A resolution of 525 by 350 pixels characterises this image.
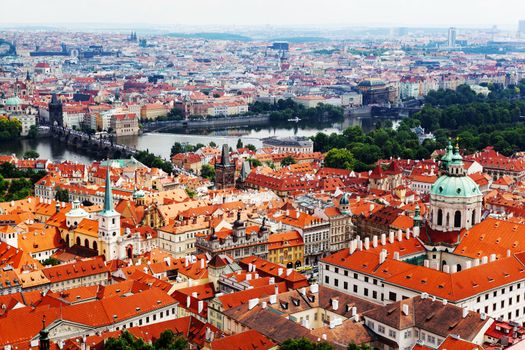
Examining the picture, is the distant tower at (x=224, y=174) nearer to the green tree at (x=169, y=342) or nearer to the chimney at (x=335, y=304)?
the chimney at (x=335, y=304)

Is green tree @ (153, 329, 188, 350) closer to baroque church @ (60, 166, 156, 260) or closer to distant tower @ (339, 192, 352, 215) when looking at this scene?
baroque church @ (60, 166, 156, 260)

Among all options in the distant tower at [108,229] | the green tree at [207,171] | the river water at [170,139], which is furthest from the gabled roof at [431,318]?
the river water at [170,139]

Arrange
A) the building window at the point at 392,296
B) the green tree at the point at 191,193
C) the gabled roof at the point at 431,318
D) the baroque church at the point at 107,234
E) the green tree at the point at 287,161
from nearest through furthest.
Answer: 1. the gabled roof at the point at 431,318
2. the building window at the point at 392,296
3. the baroque church at the point at 107,234
4. the green tree at the point at 191,193
5. the green tree at the point at 287,161

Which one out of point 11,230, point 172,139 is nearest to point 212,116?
point 172,139

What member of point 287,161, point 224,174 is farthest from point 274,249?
point 287,161

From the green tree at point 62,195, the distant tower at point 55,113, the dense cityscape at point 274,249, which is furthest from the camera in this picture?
the distant tower at point 55,113

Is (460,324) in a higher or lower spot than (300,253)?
higher

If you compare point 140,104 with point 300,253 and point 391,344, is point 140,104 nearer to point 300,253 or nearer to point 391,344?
point 300,253
